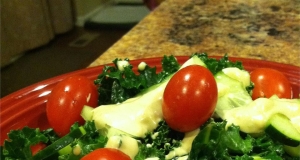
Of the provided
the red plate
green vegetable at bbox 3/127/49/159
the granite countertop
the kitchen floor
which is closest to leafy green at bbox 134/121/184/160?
green vegetable at bbox 3/127/49/159

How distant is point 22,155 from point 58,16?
3596 millimetres

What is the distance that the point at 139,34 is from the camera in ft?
5.23

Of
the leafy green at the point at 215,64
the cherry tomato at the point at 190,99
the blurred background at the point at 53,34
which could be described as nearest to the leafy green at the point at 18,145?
the cherry tomato at the point at 190,99

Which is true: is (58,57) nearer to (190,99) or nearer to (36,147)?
(36,147)

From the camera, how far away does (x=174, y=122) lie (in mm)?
808

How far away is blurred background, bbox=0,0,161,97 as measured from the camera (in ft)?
11.4

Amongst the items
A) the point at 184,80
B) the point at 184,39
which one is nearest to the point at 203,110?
the point at 184,80

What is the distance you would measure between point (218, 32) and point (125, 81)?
0.71m

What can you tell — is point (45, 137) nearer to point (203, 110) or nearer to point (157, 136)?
point (157, 136)

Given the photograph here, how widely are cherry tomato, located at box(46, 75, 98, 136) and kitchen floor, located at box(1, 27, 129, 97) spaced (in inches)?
87.8

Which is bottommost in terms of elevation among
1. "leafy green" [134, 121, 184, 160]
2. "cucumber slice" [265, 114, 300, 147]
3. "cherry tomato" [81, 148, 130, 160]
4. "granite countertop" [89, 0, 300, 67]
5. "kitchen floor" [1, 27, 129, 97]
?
"kitchen floor" [1, 27, 129, 97]

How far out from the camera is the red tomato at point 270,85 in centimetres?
99

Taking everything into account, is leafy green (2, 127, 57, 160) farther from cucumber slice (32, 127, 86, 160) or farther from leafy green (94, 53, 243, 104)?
leafy green (94, 53, 243, 104)

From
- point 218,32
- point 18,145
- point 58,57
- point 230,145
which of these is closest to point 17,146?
point 18,145
